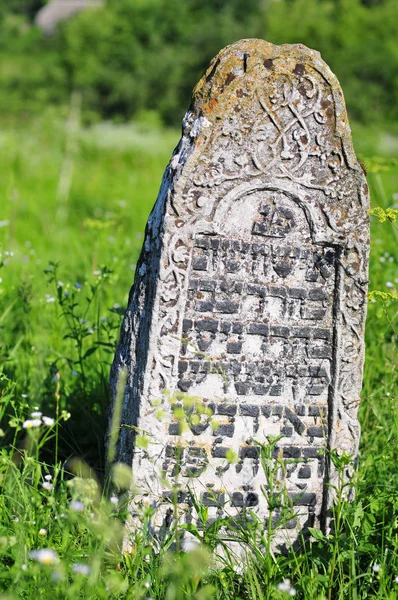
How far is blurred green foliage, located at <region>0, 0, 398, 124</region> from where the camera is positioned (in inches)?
993

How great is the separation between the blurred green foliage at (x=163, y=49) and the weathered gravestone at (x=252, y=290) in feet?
68.5

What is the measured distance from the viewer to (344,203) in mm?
2582

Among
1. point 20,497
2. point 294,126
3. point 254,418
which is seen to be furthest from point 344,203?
point 20,497

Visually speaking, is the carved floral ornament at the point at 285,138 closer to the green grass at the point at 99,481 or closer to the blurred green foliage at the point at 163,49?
the green grass at the point at 99,481

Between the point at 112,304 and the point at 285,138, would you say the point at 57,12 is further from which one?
the point at 285,138

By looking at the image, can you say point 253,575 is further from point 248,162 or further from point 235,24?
point 235,24

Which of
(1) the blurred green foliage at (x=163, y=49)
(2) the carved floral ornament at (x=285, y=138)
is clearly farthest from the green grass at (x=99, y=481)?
(1) the blurred green foliage at (x=163, y=49)

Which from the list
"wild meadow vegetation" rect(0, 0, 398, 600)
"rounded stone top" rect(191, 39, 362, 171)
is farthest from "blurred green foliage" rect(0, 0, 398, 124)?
"rounded stone top" rect(191, 39, 362, 171)

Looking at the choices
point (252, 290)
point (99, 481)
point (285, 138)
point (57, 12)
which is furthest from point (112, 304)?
point (57, 12)

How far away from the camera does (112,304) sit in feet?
14.7

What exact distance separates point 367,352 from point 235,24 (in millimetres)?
A: 32935

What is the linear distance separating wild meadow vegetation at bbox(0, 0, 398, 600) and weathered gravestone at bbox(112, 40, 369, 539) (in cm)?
14

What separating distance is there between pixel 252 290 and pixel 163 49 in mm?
29842

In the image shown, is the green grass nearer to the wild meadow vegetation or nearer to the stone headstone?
the wild meadow vegetation
